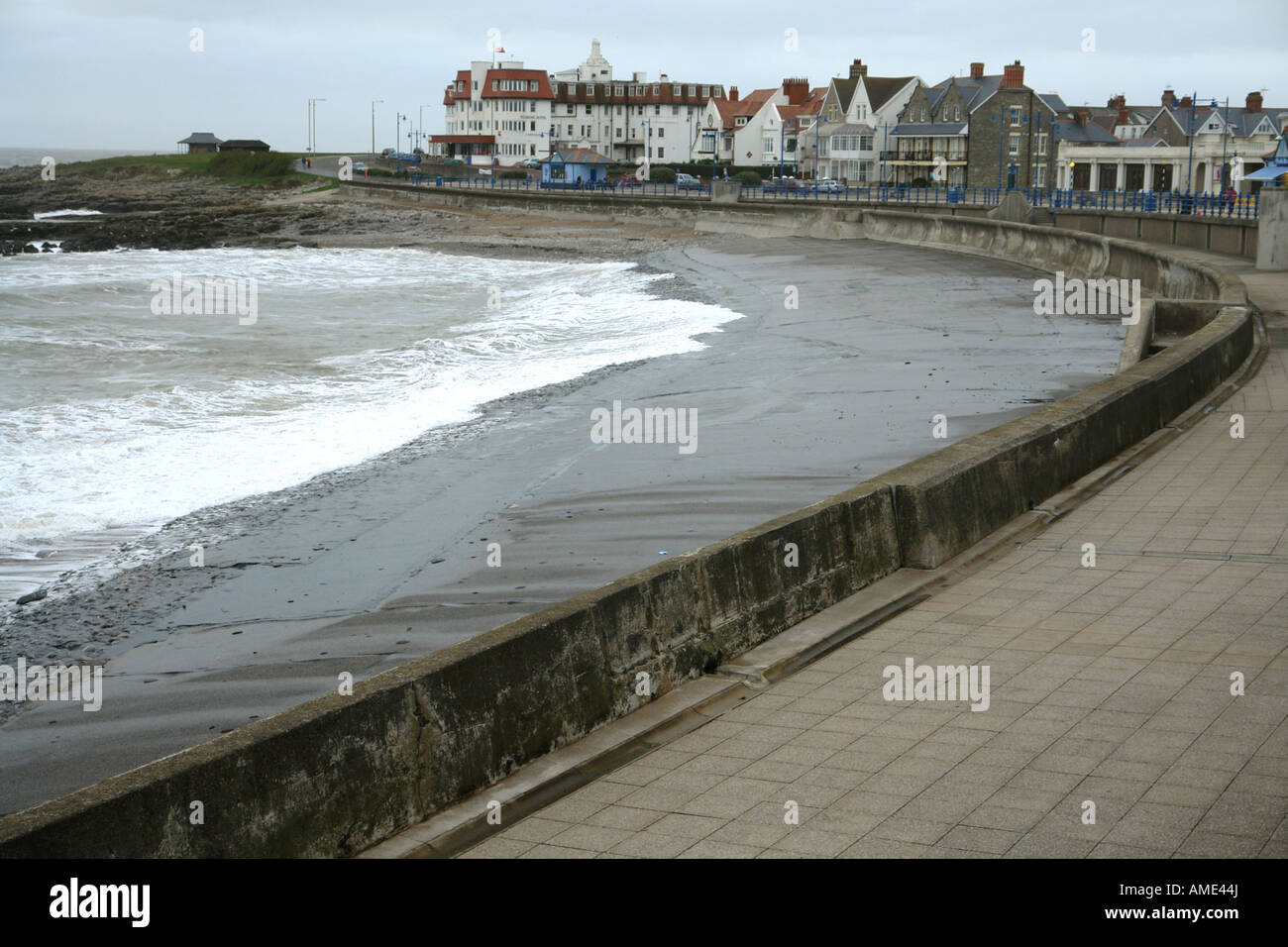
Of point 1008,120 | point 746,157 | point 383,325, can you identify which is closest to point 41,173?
point 746,157

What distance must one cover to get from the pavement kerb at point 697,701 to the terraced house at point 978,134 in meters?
86.4

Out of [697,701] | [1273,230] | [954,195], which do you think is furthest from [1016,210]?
[697,701]

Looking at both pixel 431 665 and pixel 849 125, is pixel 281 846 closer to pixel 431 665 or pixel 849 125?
pixel 431 665

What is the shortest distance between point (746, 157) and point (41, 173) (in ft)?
261

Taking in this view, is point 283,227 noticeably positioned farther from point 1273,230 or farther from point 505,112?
point 505,112

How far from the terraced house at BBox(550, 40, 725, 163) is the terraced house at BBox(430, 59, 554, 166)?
156 centimetres

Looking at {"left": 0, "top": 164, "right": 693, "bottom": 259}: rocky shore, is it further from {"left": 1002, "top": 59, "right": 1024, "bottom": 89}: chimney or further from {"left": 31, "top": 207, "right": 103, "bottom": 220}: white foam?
{"left": 1002, "top": 59, "right": 1024, "bottom": 89}: chimney

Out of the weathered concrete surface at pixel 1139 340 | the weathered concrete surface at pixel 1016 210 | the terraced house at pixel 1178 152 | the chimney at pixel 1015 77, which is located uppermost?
the chimney at pixel 1015 77

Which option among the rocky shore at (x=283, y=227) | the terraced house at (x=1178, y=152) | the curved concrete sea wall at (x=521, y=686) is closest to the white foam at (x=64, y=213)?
the rocky shore at (x=283, y=227)

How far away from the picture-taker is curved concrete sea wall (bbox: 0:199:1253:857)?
13.8ft

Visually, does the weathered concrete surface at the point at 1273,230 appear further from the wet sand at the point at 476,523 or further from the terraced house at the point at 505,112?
the terraced house at the point at 505,112

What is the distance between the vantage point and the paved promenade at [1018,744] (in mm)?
4730

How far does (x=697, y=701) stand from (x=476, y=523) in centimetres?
561
